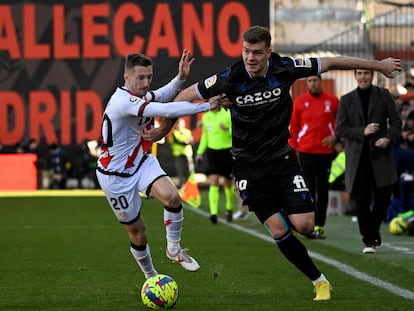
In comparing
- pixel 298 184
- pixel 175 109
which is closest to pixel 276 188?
pixel 298 184

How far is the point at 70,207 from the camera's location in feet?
81.0

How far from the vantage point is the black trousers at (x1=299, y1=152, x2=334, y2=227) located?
54.2 feet

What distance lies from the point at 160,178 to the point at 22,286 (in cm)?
169

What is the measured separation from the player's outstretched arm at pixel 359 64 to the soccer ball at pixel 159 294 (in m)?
2.17

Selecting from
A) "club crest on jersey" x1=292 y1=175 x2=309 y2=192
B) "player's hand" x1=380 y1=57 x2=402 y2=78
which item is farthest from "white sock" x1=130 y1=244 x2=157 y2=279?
"player's hand" x1=380 y1=57 x2=402 y2=78

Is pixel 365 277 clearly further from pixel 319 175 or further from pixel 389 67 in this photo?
pixel 319 175

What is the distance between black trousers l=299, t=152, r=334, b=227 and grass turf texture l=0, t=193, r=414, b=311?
1.55ft

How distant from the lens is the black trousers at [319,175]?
1652 centimetres

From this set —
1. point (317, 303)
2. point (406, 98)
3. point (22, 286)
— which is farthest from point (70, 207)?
point (317, 303)

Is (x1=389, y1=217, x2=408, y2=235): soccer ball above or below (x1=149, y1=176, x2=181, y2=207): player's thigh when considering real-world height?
below

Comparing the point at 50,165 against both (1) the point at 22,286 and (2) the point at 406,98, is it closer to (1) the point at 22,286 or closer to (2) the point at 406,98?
(2) the point at 406,98

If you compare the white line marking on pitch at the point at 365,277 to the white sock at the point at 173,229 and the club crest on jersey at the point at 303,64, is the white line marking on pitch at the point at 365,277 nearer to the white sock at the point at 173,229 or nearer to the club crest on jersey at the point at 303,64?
the white sock at the point at 173,229

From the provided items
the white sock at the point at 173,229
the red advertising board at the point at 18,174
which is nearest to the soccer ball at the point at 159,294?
the white sock at the point at 173,229

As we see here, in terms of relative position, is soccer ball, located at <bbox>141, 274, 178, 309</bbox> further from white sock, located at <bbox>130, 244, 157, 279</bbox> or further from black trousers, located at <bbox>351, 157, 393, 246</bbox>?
black trousers, located at <bbox>351, 157, 393, 246</bbox>
